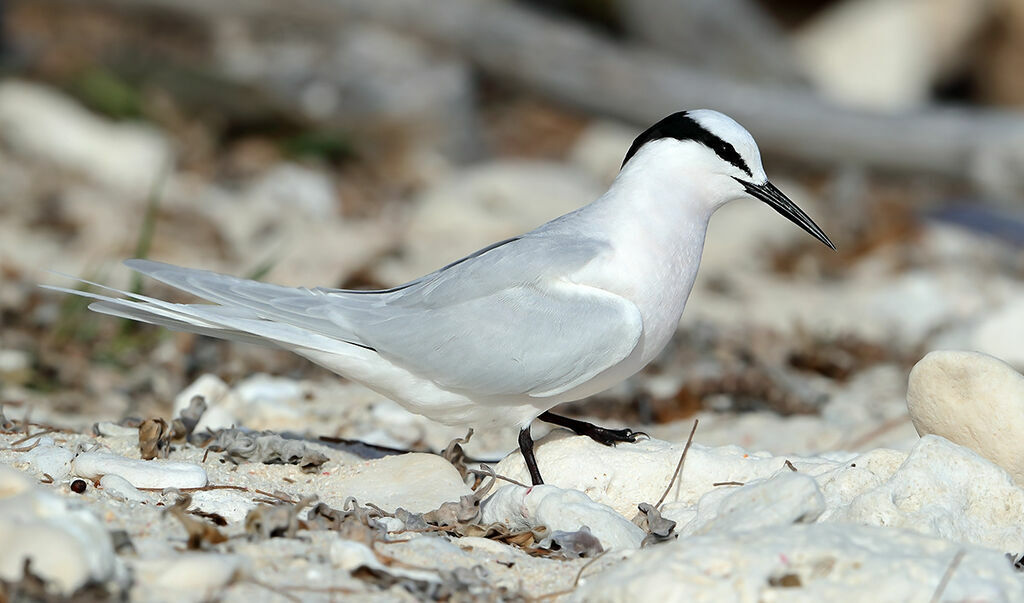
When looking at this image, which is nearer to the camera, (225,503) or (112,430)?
(225,503)

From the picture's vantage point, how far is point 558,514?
2.87 m

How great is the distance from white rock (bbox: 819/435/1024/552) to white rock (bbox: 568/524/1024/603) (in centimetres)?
33

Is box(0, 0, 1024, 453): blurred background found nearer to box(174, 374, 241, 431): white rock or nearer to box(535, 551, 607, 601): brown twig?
box(174, 374, 241, 431): white rock

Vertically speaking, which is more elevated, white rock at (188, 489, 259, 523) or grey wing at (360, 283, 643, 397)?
grey wing at (360, 283, 643, 397)

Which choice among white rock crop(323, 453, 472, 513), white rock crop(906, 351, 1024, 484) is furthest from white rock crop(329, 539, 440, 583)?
white rock crop(906, 351, 1024, 484)

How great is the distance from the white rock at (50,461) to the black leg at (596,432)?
134 centimetres

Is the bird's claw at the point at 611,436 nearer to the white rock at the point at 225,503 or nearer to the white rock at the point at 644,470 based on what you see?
the white rock at the point at 644,470

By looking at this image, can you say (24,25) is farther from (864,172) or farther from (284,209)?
(864,172)

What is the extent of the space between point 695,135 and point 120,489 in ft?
6.02

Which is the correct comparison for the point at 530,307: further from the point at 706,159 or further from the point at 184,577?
the point at 184,577

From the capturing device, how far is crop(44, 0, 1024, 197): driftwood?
884 cm

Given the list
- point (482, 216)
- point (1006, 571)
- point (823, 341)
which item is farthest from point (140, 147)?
point (1006, 571)

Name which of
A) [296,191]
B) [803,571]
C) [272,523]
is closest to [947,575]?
[803,571]

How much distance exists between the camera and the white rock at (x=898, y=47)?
38.2 ft
